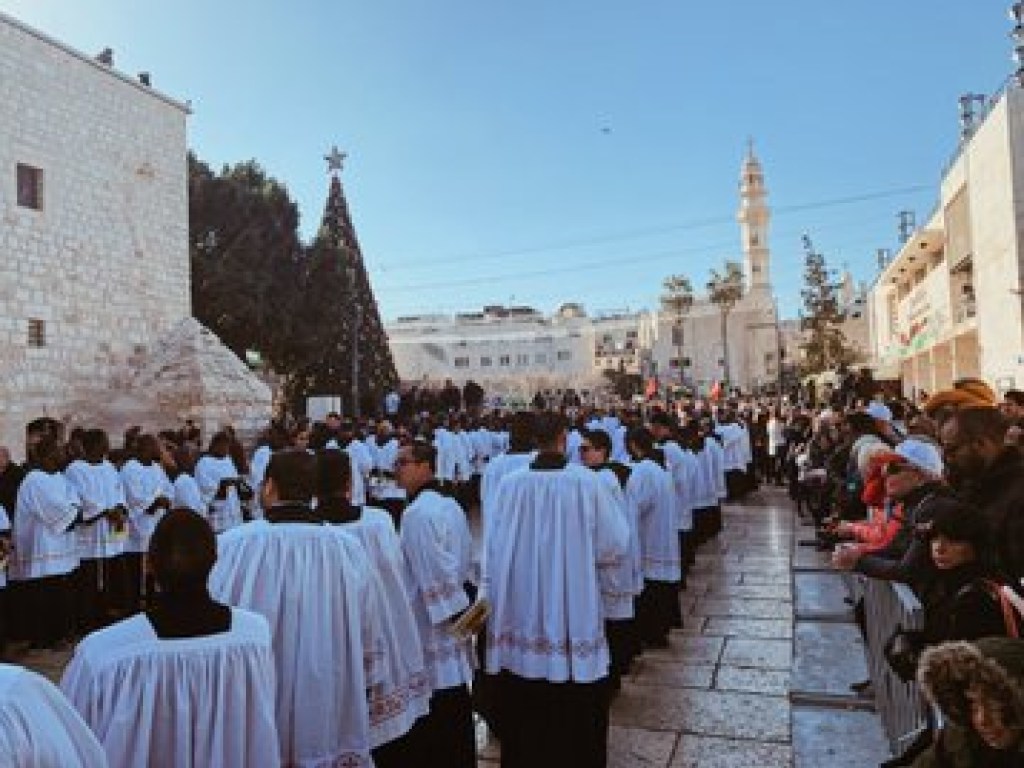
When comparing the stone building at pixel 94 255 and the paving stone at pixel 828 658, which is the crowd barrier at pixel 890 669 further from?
the stone building at pixel 94 255

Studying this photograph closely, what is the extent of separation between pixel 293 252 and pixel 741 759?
25.2 metres

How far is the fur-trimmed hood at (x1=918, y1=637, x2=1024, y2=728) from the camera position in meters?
2.02

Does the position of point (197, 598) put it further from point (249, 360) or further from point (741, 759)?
point (249, 360)

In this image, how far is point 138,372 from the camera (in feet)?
64.8

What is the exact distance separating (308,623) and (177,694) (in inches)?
32.9

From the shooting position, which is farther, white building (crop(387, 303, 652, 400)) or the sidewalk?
white building (crop(387, 303, 652, 400))

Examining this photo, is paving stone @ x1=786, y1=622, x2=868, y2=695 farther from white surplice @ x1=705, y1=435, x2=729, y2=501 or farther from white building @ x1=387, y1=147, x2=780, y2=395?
white building @ x1=387, y1=147, x2=780, y2=395

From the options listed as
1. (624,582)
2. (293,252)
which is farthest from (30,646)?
(293,252)

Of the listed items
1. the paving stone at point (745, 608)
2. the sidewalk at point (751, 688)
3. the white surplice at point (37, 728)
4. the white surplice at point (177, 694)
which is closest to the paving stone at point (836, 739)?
the sidewalk at point (751, 688)

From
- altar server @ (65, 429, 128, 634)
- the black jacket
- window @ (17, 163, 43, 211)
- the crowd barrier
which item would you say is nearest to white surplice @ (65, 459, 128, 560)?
altar server @ (65, 429, 128, 634)

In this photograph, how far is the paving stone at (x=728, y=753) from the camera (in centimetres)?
462

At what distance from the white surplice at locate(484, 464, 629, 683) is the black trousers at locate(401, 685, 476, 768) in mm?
248

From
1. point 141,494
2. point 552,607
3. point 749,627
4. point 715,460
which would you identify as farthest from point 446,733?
point 715,460

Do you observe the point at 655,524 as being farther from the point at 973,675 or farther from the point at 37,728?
the point at 37,728
